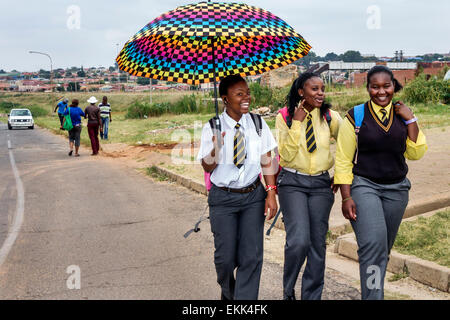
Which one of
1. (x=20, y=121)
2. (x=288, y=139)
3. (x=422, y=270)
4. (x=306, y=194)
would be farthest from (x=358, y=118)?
(x=20, y=121)

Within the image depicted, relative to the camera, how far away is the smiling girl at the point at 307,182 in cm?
408

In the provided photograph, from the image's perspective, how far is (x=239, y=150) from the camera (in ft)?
12.9

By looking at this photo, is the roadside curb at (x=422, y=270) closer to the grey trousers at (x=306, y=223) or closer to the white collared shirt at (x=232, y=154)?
the grey trousers at (x=306, y=223)

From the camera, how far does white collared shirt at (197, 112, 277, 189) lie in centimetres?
391

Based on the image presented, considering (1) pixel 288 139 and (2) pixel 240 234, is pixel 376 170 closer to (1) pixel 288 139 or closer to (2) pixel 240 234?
(1) pixel 288 139

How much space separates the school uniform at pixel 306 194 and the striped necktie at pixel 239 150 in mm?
420

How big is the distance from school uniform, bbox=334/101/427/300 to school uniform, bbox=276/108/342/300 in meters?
0.24

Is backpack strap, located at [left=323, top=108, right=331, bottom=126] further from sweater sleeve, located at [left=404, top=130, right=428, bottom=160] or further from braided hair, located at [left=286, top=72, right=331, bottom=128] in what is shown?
sweater sleeve, located at [left=404, top=130, right=428, bottom=160]

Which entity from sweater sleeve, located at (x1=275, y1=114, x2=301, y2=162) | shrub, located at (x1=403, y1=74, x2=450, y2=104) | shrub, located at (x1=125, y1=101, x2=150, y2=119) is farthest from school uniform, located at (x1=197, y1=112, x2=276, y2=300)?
shrub, located at (x1=125, y1=101, x2=150, y2=119)

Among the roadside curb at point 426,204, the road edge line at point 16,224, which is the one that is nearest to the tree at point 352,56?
the road edge line at point 16,224

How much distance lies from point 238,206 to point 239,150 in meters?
0.41
